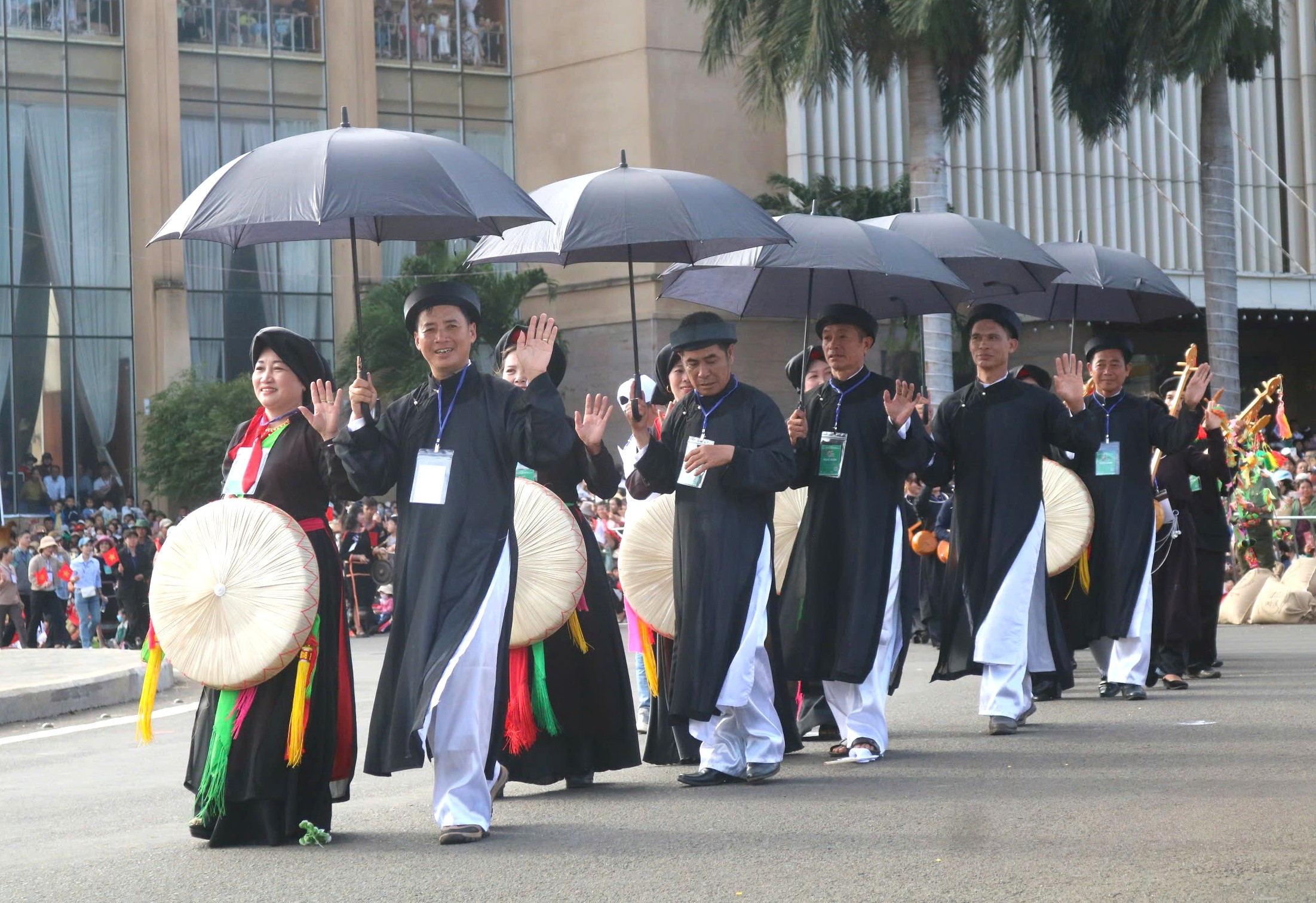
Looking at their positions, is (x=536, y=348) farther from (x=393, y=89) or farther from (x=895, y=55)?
(x=393, y=89)

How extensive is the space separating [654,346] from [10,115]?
14.6 m

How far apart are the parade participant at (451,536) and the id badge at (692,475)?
97 centimetres

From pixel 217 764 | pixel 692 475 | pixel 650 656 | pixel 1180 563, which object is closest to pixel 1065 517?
pixel 1180 563

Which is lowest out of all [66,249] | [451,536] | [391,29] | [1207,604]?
[1207,604]

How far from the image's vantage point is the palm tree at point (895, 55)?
23.5 meters

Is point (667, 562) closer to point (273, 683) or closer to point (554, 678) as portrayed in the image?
point (554, 678)

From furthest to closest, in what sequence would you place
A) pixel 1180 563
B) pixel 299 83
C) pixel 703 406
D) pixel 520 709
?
pixel 299 83
pixel 1180 563
pixel 703 406
pixel 520 709

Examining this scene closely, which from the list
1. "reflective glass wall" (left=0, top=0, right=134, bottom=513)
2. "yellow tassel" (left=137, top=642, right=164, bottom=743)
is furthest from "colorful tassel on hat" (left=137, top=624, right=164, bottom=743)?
"reflective glass wall" (left=0, top=0, right=134, bottom=513)

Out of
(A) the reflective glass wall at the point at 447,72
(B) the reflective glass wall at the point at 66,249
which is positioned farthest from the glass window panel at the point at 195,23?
(A) the reflective glass wall at the point at 447,72

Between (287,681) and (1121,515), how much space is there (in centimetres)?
596

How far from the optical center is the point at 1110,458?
35.4ft

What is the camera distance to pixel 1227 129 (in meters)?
24.6

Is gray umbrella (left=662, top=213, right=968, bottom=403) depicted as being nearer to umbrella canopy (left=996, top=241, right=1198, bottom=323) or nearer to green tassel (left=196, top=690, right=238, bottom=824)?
umbrella canopy (left=996, top=241, right=1198, bottom=323)

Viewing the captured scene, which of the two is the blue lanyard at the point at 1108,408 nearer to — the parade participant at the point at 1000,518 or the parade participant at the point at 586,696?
the parade participant at the point at 1000,518
